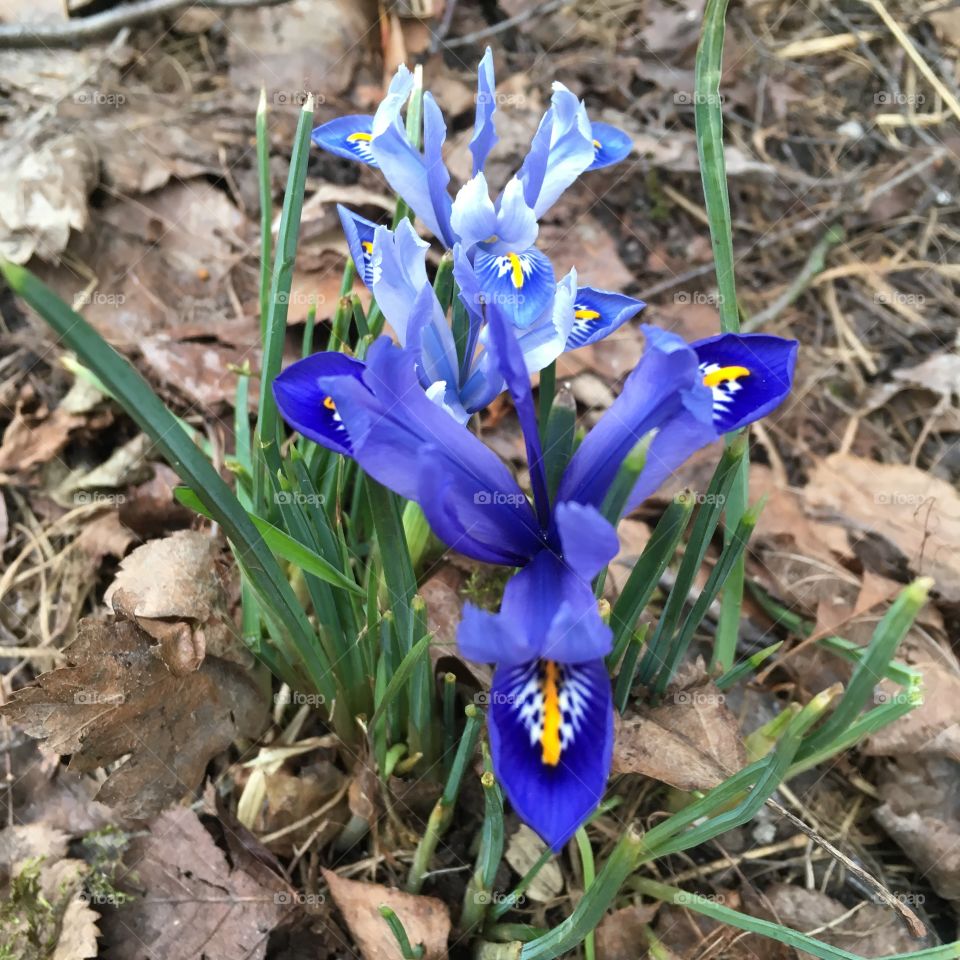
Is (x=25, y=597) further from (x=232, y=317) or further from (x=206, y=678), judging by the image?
(x=232, y=317)

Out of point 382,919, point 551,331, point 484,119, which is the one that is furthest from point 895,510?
point 382,919

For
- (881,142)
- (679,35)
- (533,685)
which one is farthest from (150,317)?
(881,142)

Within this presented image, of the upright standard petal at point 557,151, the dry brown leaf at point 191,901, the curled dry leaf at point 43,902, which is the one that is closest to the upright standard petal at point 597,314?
the upright standard petal at point 557,151

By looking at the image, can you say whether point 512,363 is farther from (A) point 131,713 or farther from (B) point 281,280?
(A) point 131,713

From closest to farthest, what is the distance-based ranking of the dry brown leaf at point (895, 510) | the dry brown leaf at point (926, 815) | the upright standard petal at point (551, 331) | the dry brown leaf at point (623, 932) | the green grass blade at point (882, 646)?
1. the green grass blade at point (882, 646)
2. the upright standard petal at point (551, 331)
3. the dry brown leaf at point (623, 932)
4. the dry brown leaf at point (926, 815)
5. the dry brown leaf at point (895, 510)

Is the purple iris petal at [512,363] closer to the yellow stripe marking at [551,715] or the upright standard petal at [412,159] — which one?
the yellow stripe marking at [551,715]

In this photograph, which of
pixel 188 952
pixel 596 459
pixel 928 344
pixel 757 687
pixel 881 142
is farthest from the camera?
pixel 881 142
